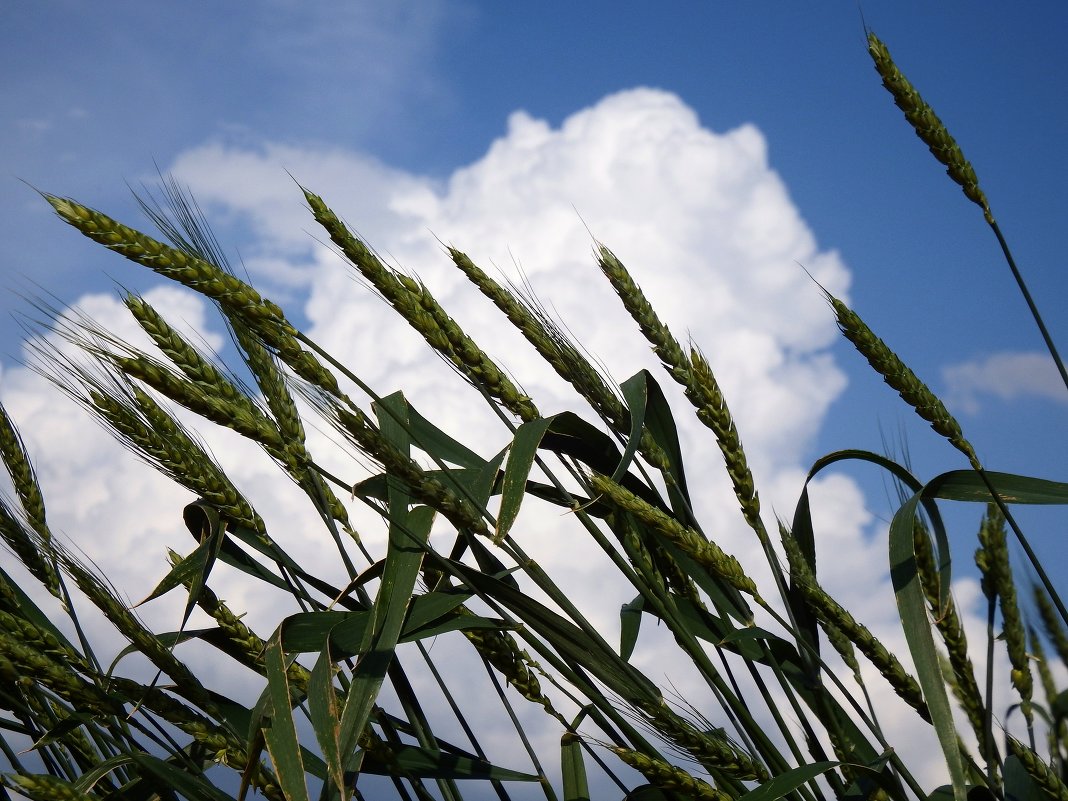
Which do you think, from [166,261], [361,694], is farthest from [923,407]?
[166,261]

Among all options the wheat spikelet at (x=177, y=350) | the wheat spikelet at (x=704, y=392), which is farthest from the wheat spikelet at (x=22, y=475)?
the wheat spikelet at (x=704, y=392)

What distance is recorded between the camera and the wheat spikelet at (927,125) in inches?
66.4

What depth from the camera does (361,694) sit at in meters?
1.21

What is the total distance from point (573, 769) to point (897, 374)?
89 centimetres

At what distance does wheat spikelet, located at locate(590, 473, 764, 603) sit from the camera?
51.5 inches

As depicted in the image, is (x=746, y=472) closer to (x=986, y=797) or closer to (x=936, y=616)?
(x=936, y=616)

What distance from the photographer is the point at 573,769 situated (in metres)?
1.63

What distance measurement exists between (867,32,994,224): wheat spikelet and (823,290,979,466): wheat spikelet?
0.39 meters

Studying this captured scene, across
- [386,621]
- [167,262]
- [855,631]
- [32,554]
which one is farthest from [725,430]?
[32,554]

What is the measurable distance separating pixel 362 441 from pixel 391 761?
21.6 inches

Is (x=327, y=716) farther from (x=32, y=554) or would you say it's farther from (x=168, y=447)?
(x=32, y=554)

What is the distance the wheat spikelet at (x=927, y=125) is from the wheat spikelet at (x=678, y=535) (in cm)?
89

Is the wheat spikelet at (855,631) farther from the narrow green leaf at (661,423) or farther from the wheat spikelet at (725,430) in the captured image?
the narrow green leaf at (661,423)

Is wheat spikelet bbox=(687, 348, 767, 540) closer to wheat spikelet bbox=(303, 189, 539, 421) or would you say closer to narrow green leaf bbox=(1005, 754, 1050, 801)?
wheat spikelet bbox=(303, 189, 539, 421)
